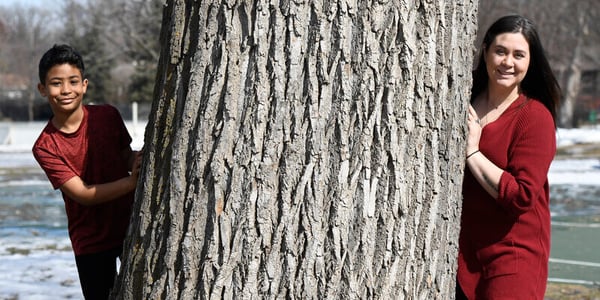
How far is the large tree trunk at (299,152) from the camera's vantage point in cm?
251

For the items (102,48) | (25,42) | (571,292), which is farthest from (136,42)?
(571,292)

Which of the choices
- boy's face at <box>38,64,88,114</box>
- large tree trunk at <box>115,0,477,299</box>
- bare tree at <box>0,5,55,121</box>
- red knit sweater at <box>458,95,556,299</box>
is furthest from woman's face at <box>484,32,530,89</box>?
bare tree at <box>0,5,55,121</box>

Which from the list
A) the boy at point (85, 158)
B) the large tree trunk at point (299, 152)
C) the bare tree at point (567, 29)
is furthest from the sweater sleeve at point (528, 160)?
the bare tree at point (567, 29)

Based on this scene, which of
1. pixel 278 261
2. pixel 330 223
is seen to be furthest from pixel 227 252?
pixel 330 223

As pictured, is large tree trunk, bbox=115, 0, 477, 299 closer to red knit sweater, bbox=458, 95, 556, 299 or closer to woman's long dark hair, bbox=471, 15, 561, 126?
red knit sweater, bbox=458, 95, 556, 299

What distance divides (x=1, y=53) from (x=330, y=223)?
59886mm

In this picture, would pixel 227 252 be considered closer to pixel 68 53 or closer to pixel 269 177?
pixel 269 177

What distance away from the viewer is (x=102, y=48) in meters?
50.8

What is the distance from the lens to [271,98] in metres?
2.51

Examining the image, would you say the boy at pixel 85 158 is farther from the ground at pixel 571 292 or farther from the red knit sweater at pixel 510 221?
the ground at pixel 571 292

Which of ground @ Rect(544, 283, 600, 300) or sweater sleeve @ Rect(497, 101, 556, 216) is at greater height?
sweater sleeve @ Rect(497, 101, 556, 216)

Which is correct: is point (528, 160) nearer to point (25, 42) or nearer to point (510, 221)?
point (510, 221)

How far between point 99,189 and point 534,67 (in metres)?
1.70

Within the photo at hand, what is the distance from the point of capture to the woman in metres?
2.98
